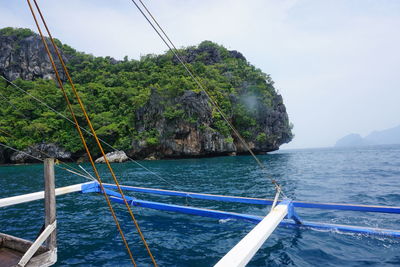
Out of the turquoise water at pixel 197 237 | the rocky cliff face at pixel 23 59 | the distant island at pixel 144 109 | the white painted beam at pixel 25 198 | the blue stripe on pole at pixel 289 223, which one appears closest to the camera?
the turquoise water at pixel 197 237

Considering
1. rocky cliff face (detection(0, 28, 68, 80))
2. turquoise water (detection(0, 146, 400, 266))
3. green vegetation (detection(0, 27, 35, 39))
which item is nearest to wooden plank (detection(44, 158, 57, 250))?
turquoise water (detection(0, 146, 400, 266))

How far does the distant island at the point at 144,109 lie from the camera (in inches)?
1586

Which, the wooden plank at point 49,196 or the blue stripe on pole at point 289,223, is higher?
the wooden plank at point 49,196

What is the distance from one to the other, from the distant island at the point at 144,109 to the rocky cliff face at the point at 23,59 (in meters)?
0.22

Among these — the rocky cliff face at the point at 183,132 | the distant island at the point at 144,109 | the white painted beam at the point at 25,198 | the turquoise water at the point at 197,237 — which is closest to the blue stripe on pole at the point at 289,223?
the turquoise water at the point at 197,237

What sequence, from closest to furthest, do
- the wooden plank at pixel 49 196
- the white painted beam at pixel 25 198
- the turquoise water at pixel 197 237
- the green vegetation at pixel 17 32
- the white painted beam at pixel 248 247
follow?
the white painted beam at pixel 248 247 < the wooden plank at pixel 49 196 < the turquoise water at pixel 197 237 < the white painted beam at pixel 25 198 < the green vegetation at pixel 17 32

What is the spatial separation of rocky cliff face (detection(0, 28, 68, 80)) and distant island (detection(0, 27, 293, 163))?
0.22 metres

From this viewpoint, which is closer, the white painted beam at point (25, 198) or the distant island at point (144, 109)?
the white painted beam at point (25, 198)

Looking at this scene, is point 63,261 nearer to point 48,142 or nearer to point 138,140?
point 138,140

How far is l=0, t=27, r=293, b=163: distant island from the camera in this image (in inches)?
1586

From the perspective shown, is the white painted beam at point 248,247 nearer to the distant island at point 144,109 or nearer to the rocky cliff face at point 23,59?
the distant island at point 144,109

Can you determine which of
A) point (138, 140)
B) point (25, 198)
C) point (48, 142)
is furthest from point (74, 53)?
point (25, 198)

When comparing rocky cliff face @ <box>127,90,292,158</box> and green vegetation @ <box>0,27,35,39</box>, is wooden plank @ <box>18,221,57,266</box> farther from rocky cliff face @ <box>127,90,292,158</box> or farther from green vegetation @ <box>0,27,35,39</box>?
green vegetation @ <box>0,27,35,39</box>

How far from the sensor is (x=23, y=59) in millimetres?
59312
